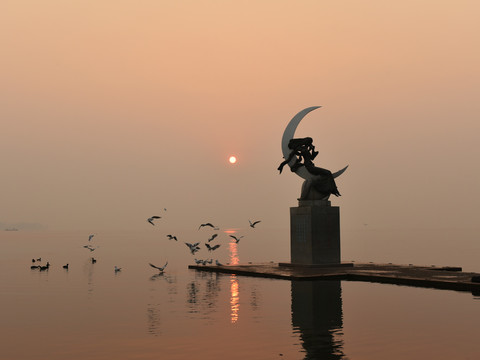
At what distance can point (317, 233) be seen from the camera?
46469 millimetres

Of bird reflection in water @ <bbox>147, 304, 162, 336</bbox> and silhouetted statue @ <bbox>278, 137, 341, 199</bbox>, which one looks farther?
silhouetted statue @ <bbox>278, 137, 341, 199</bbox>

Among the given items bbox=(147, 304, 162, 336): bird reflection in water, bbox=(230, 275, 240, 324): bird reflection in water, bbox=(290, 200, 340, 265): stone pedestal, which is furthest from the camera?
bbox=(290, 200, 340, 265): stone pedestal

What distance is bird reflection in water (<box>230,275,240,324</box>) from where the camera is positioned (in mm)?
25734

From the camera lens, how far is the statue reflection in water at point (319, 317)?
63.4 ft

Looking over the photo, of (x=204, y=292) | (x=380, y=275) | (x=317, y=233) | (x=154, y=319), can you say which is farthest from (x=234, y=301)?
(x=317, y=233)

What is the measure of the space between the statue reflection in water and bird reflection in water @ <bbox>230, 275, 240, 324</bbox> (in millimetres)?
1992

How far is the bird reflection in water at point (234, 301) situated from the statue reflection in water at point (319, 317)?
6.53 ft

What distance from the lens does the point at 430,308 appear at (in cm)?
2756

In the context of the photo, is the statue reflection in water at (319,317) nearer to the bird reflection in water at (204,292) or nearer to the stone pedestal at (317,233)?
the bird reflection in water at (204,292)

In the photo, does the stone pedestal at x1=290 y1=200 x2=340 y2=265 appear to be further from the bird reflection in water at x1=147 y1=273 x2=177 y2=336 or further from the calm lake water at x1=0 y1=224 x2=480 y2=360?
the bird reflection in water at x1=147 y1=273 x2=177 y2=336

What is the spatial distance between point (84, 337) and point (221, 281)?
1874 cm

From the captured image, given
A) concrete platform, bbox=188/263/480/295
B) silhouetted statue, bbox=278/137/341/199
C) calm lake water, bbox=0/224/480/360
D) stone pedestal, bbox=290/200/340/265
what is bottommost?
calm lake water, bbox=0/224/480/360

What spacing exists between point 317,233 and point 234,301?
16.8m

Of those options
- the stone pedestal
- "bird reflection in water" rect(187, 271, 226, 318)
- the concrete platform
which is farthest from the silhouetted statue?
"bird reflection in water" rect(187, 271, 226, 318)
